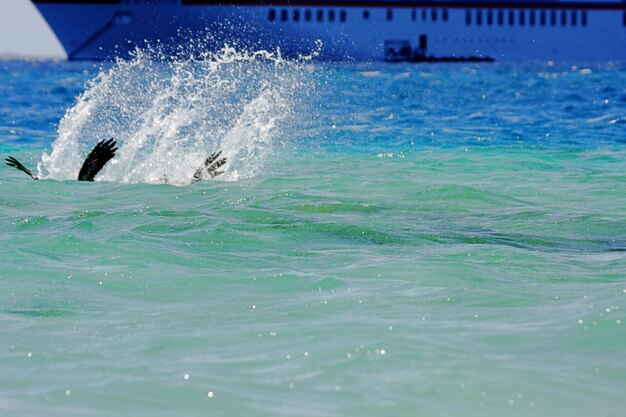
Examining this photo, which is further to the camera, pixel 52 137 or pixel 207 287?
pixel 52 137

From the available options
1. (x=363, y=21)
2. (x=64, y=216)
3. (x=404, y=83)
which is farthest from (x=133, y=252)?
(x=363, y=21)

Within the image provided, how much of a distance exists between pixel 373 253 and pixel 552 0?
77778mm

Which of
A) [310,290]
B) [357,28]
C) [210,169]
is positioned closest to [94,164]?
[210,169]

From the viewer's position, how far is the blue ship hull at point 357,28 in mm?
76938

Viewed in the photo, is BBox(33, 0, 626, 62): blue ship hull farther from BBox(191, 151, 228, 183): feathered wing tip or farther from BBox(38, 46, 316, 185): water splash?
BBox(191, 151, 228, 183): feathered wing tip

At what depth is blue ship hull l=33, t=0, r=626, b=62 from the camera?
7694 centimetres

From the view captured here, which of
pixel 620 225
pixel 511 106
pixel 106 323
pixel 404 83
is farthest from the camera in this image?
pixel 404 83

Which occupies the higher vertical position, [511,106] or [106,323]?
[106,323]

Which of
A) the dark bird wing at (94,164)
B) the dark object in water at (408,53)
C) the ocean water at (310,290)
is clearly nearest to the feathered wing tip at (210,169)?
the ocean water at (310,290)

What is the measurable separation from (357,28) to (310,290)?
2951 inches

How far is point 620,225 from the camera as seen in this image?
8383 mm

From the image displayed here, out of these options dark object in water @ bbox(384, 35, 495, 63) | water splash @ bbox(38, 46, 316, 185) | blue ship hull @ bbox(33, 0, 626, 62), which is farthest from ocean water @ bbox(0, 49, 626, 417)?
dark object in water @ bbox(384, 35, 495, 63)

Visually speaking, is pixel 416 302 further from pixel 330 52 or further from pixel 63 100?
pixel 330 52

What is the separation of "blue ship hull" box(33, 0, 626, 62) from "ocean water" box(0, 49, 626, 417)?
212 feet
